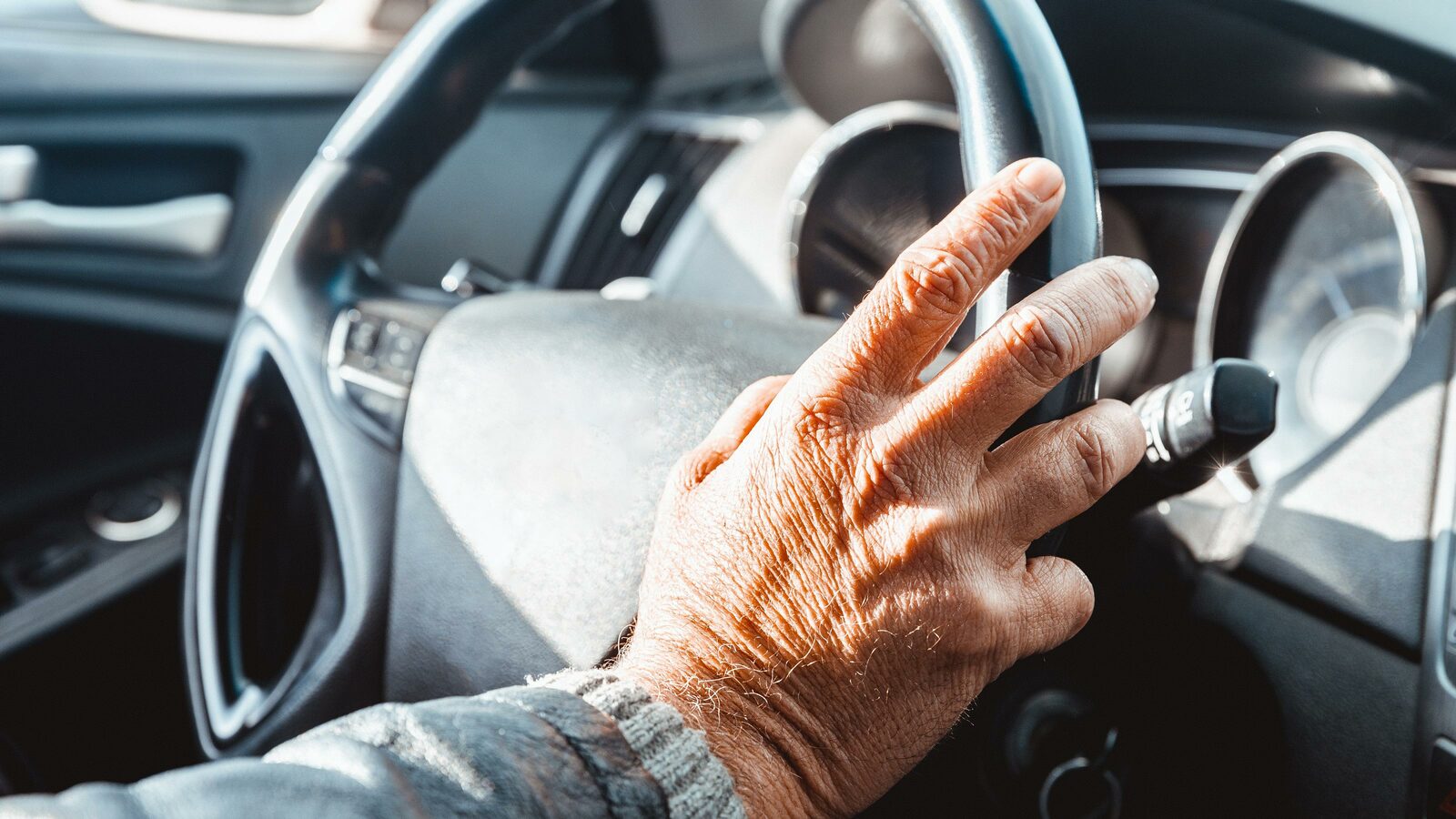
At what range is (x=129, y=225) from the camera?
197cm

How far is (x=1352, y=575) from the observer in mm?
817

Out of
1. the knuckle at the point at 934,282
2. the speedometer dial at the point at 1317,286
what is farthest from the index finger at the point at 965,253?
the speedometer dial at the point at 1317,286

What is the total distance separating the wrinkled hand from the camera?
0.59m

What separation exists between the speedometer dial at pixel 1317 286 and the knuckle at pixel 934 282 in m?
0.56

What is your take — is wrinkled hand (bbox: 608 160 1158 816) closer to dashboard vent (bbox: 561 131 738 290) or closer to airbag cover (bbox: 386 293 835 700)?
airbag cover (bbox: 386 293 835 700)

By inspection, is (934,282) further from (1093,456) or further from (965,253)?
(1093,456)

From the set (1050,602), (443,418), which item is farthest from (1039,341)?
(443,418)

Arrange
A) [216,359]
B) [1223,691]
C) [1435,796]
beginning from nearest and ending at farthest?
[1435,796] < [1223,691] < [216,359]

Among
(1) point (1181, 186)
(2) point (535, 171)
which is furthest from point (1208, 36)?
(2) point (535, 171)

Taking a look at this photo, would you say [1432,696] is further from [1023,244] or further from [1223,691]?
[1023,244]

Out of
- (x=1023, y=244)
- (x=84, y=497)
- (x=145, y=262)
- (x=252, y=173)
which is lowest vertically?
(x=84, y=497)

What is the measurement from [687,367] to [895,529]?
1.05 ft

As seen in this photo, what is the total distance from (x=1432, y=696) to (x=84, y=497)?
1999mm

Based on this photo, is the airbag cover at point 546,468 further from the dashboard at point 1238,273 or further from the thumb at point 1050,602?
the thumb at point 1050,602
